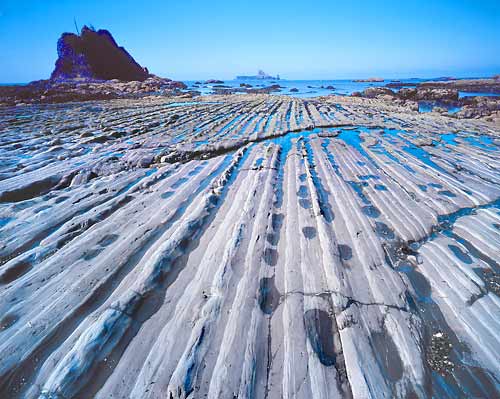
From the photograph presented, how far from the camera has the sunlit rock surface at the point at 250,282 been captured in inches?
88.0

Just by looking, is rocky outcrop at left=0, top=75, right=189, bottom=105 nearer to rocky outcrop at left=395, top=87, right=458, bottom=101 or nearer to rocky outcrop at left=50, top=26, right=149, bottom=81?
rocky outcrop at left=50, top=26, right=149, bottom=81

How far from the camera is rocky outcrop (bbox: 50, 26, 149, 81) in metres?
78.9

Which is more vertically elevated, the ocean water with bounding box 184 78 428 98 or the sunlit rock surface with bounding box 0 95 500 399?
the ocean water with bounding box 184 78 428 98

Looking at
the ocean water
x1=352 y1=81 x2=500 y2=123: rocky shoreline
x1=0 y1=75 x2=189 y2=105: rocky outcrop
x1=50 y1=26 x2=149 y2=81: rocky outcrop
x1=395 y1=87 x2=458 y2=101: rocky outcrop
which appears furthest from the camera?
x1=50 y1=26 x2=149 y2=81: rocky outcrop

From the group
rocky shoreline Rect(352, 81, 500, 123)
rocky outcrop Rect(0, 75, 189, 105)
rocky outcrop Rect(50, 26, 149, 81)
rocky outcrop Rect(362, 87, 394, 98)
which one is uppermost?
rocky outcrop Rect(50, 26, 149, 81)

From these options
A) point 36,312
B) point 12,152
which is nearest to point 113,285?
point 36,312

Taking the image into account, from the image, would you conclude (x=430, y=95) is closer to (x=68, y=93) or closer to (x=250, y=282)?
(x=250, y=282)

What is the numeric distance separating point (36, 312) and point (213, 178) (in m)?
4.71

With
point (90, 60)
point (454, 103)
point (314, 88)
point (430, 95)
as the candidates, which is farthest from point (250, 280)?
point (90, 60)

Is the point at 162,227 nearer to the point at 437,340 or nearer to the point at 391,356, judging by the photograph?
the point at 391,356

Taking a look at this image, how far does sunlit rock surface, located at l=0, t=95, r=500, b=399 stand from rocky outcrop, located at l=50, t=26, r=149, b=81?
93974 millimetres

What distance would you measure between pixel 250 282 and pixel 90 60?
10764cm

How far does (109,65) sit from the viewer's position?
85188 millimetres

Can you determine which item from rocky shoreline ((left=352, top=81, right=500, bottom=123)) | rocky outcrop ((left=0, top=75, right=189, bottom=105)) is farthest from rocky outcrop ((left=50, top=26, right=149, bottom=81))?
rocky shoreline ((left=352, top=81, right=500, bottom=123))
